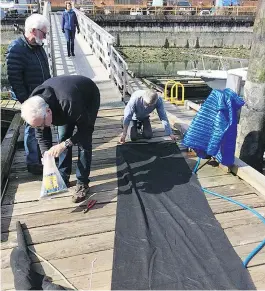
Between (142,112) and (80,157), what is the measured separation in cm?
166

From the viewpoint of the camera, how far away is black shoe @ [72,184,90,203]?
343 centimetres

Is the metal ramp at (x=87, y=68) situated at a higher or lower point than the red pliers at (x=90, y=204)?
higher

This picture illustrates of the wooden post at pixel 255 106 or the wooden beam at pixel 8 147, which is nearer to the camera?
the wooden beam at pixel 8 147

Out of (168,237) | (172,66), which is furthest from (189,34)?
(168,237)

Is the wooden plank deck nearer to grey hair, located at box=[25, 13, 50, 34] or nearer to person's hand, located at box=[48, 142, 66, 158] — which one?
person's hand, located at box=[48, 142, 66, 158]

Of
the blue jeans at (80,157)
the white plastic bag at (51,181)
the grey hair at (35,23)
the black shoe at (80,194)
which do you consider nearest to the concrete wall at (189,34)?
the grey hair at (35,23)

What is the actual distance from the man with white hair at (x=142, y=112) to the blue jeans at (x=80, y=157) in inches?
44.8

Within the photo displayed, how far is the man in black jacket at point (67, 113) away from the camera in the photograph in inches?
111

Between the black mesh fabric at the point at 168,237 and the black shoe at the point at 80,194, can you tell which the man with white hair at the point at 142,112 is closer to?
the black mesh fabric at the point at 168,237

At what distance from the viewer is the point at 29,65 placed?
12.4 feet

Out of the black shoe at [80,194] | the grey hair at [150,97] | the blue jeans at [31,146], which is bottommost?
the black shoe at [80,194]

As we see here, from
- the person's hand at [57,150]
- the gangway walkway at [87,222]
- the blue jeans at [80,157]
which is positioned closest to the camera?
the gangway walkway at [87,222]

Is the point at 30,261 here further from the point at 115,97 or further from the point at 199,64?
the point at 199,64

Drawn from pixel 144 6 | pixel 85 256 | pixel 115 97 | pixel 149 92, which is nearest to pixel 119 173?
pixel 149 92
